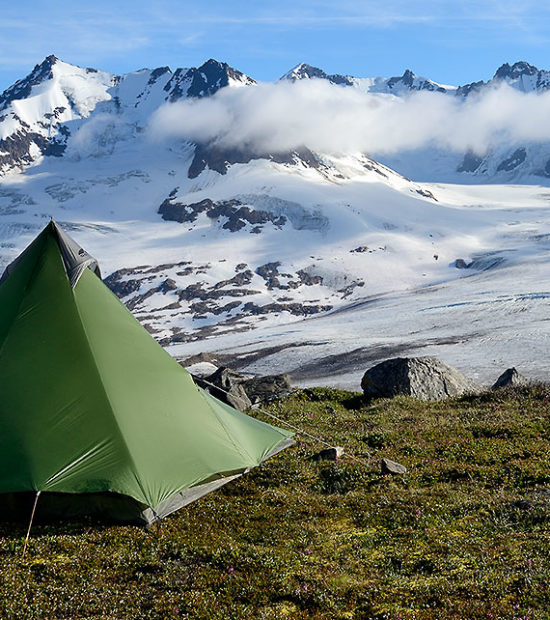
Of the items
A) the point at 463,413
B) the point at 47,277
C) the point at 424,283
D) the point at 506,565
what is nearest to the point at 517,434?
the point at 463,413

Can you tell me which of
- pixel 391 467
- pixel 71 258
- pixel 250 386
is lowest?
pixel 250 386

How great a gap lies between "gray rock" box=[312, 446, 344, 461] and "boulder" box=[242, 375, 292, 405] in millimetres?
10516

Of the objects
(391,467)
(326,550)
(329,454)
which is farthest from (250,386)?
(326,550)

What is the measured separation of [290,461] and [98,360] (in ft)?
18.1

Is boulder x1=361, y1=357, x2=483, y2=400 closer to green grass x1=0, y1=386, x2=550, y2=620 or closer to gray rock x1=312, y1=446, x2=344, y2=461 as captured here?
green grass x1=0, y1=386, x2=550, y2=620

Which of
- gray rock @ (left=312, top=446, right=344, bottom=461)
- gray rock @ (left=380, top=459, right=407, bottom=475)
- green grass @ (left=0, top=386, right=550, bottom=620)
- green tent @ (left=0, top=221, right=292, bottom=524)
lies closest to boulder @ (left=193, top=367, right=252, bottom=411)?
gray rock @ (left=312, top=446, right=344, bottom=461)

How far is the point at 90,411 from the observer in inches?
468

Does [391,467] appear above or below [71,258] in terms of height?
below

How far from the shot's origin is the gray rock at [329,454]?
15207 mm

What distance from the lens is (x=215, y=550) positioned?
9.84 metres

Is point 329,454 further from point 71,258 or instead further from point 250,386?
point 250,386

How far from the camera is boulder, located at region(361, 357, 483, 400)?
26312 mm

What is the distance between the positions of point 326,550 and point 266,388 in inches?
715

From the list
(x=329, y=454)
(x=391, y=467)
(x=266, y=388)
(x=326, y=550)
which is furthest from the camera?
(x=266, y=388)
